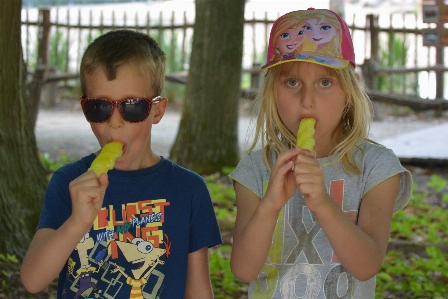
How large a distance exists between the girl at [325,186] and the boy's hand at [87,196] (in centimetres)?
53

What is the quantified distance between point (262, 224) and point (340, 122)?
0.62m

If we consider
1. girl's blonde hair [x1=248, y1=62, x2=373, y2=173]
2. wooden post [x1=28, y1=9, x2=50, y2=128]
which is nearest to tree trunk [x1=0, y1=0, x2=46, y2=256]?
girl's blonde hair [x1=248, y1=62, x2=373, y2=173]

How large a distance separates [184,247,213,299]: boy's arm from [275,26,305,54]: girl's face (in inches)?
31.5

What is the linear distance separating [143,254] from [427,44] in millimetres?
5003

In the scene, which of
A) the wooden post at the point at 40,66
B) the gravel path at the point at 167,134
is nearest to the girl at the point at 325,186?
the wooden post at the point at 40,66

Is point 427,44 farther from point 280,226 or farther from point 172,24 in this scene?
point 172,24

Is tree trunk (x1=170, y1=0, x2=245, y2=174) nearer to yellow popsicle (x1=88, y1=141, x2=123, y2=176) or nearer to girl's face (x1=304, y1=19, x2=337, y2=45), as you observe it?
girl's face (x1=304, y1=19, x2=337, y2=45)

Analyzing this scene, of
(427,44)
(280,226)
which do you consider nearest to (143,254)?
(280,226)

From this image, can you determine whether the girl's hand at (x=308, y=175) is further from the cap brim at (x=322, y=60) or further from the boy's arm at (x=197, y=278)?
the boy's arm at (x=197, y=278)

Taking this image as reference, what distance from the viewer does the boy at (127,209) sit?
234 centimetres

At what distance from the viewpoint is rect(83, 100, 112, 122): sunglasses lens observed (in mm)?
2318

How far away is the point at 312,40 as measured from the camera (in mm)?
2445

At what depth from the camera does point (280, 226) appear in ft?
8.38

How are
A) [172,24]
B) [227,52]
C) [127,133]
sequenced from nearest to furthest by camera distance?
[127,133]
[227,52]
[172,24]
